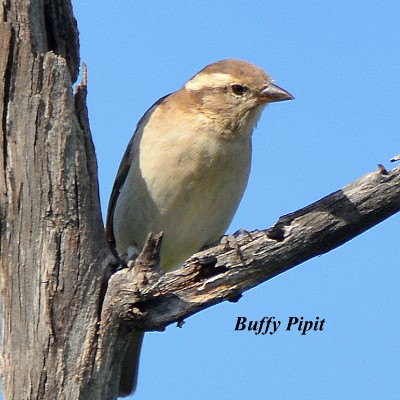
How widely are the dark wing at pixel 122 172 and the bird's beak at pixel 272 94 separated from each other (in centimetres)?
98

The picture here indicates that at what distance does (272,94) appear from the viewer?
543 centimetres

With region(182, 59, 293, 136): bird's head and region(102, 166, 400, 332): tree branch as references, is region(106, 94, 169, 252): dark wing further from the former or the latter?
region(102, 166, 400, 332): tree branch

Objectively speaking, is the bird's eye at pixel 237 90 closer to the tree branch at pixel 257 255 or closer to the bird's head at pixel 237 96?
the bird's head at pixel 237 96

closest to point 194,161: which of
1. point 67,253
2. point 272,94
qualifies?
point 272,94

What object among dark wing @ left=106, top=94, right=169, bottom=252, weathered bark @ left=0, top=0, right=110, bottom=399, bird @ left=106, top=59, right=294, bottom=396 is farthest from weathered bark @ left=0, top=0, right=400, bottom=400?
dark wing @ left=106, top=94, right=169, bottom=252

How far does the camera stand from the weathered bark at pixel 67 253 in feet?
12.8

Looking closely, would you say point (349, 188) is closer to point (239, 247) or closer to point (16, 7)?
point (239, 247)

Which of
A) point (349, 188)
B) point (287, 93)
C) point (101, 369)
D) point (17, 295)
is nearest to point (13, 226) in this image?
point (17, 295)

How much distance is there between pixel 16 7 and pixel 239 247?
5.62 feet

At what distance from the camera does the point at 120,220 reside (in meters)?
5.91

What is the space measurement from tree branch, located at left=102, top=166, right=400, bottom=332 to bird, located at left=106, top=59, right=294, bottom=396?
1.61 metres

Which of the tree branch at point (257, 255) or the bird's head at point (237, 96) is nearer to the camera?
the tree branch at point (257, 255)

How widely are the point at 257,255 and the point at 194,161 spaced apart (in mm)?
1744

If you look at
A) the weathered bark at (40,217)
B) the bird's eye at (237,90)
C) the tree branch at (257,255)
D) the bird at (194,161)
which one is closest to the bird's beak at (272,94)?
the bird at (194,161)
